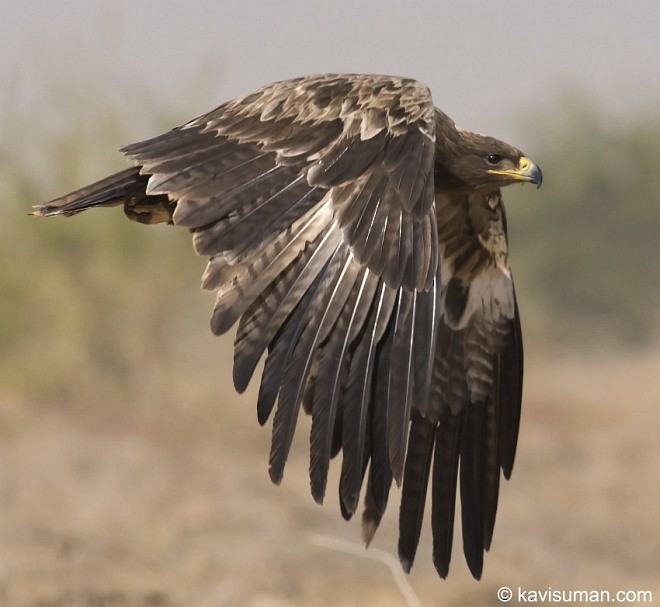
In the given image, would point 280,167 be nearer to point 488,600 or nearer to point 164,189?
point 164,189

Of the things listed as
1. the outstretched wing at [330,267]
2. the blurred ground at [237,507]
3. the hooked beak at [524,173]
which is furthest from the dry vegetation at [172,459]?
the outstretched wing at [330,267]

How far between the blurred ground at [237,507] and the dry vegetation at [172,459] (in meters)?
0.02

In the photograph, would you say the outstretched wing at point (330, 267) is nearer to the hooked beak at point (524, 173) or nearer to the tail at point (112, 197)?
the tail at point (112, 197)

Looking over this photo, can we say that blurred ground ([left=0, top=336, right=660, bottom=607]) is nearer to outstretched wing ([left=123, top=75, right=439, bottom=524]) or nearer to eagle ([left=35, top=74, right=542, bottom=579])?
eagle ([left=35, top=74, right=542, bottom=579])

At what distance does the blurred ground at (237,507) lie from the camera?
12250 mm

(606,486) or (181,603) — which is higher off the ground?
(606,486)

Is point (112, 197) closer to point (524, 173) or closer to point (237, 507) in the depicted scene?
point (524, 173)

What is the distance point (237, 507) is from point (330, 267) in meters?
8.99

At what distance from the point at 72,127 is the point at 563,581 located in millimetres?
6816

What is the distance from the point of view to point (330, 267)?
5.54m

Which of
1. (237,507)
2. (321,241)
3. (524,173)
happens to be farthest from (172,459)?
(321,241)

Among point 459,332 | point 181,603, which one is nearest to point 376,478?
point 459,332

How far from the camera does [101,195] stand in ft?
21.5

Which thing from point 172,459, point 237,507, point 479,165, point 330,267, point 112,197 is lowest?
point 330,267
